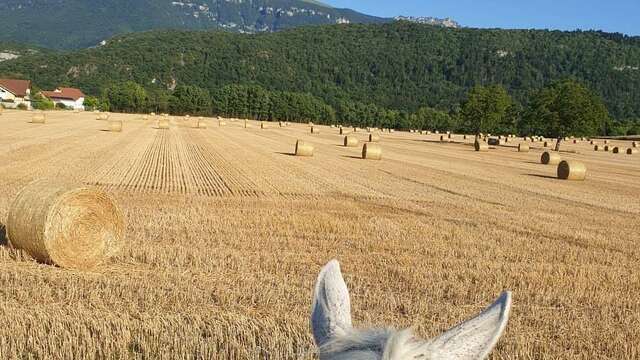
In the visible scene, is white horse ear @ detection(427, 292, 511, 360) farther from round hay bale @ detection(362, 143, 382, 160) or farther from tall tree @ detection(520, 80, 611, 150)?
tall tree @ detection(520, 80, 611, 150)

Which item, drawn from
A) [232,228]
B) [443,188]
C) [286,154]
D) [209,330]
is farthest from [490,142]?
[209,330]

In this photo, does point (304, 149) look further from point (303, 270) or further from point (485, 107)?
point (485, 107)

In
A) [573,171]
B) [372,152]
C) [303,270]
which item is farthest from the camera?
[372,152]

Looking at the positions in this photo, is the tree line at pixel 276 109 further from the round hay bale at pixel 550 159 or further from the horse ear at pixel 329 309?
the horse ear at pixel 329 309

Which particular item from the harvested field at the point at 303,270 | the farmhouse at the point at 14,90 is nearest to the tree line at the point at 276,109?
the farmhouse at the point at 14,90

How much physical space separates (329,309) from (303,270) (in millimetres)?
6683

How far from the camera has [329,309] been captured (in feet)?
8.23

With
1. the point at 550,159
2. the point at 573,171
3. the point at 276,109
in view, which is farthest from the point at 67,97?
the point at 573,171

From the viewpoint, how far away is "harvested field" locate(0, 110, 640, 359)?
20.3 feet

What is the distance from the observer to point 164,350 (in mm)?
5734

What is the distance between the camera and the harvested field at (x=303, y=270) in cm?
620

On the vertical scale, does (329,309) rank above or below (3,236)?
above

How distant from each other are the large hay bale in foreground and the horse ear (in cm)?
736

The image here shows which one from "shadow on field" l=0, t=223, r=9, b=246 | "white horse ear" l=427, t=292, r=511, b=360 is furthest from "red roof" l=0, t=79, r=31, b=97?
"white horse ear" l=427, t=292, r=511, b=360
